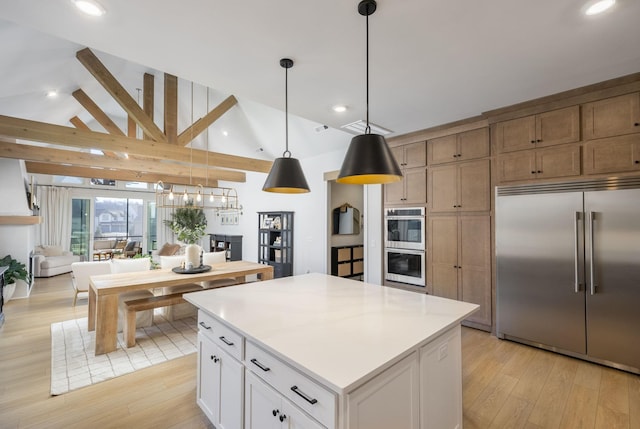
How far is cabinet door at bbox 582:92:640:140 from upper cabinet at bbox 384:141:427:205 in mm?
1758

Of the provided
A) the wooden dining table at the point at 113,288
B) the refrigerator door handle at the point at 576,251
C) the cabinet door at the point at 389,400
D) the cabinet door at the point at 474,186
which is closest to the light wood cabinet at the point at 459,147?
the cabinet door at the point at 474,186

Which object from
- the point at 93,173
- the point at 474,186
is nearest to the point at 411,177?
the point at 474,186

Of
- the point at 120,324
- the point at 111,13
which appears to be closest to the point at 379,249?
the point at 120,324

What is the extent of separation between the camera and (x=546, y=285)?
305 centimetres

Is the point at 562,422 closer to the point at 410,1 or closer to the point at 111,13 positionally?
the point at 410,1

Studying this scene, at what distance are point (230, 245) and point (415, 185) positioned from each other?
6.48m

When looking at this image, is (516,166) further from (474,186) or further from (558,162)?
(474,186)


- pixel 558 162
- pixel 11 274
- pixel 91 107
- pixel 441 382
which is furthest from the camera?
pixel 91 107

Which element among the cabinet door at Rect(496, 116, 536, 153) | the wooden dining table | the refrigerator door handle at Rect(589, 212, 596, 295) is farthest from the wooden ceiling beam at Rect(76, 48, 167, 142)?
the refrigerator door handle at Rect(589, 212, 596, 295)

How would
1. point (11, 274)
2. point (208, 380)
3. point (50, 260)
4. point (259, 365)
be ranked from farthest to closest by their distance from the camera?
point (50, 260), point (11, 274), point (208, 380), point (259, 365)

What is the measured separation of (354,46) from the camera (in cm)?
218

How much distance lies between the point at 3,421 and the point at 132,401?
2.66 ft

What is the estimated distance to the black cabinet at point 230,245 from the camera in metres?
8.75

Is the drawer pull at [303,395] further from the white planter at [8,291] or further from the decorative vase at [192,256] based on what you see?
the white planter at [8,291]
